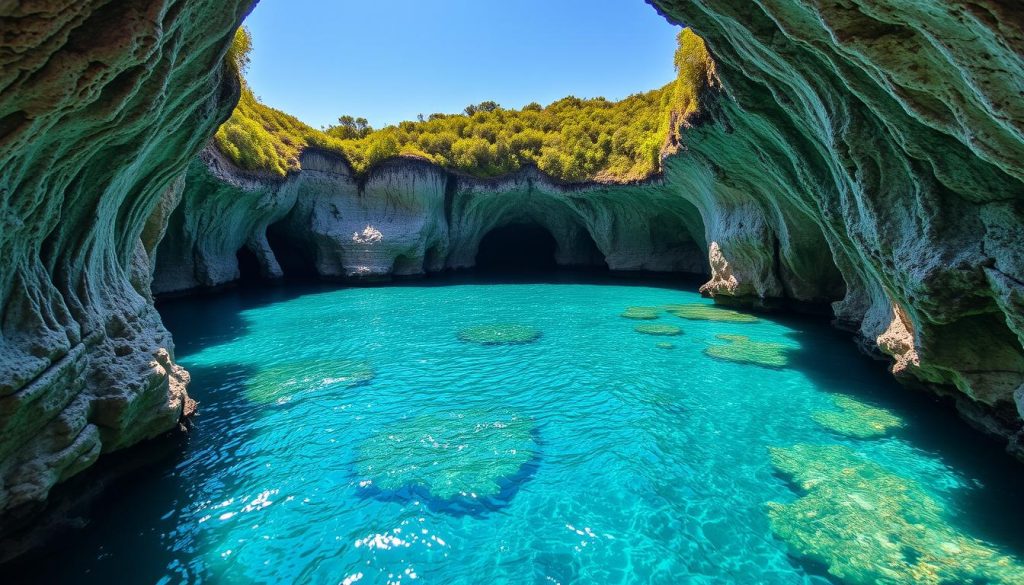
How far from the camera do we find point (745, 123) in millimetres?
12336

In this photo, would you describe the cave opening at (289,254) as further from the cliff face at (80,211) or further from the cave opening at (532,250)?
the cliff face at (80,211)

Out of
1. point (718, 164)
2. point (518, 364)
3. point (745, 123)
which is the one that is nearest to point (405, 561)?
point (518, 364)

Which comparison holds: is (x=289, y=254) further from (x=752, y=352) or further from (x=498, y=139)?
(x=752, y=352)

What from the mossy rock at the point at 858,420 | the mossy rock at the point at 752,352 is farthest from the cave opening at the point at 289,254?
the mossy rock at the point at 858,420

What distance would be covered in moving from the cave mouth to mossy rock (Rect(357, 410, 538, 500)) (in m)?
34.1

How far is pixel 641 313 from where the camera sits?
1895 centimetres

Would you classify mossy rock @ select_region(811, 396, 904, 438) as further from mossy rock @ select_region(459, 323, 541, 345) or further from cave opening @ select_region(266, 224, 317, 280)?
cave opening @ select_region(266, 224, 317, 280)

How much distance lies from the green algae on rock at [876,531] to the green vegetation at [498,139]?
63.2 ft

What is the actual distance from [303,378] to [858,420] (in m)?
11.7

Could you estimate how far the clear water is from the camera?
5301mm

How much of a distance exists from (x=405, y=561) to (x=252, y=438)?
443 centimetres

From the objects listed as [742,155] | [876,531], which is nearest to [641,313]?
[742,155]

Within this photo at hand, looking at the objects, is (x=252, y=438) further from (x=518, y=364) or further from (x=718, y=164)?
(x=718, y=164)

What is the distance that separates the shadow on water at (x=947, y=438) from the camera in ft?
19.5
